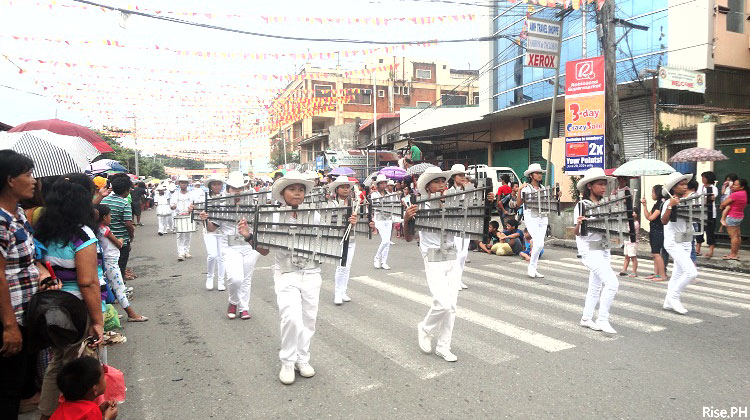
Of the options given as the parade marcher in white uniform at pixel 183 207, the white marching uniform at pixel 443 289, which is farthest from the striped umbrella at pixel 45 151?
the parade marcher in white uniform at pixel 183 207

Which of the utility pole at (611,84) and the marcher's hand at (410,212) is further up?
the utility pole at (611,84)

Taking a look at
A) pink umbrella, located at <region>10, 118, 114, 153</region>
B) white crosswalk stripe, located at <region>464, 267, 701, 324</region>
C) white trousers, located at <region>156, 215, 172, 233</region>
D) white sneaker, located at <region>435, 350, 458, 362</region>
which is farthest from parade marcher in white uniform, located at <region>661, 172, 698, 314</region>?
white trousers, located at <region>156, 215, 172, 233</region>

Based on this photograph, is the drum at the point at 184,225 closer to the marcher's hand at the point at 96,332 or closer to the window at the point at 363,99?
the marcher's hand at the point at 96,332

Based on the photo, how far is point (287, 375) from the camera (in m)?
4.30

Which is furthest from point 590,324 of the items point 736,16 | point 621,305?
point 736,16

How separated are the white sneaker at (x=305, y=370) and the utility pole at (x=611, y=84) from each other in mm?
12316

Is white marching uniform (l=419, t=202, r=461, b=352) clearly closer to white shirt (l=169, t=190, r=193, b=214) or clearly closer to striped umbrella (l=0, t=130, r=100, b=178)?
striped umbrella (l=0, t=130, r=100, b=178)

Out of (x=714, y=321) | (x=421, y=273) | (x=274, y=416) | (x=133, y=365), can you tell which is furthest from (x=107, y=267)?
(x=714, y=321)

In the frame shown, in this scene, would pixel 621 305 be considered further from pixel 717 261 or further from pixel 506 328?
pixel 717 261

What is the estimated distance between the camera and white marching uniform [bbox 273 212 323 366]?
4.34 metres

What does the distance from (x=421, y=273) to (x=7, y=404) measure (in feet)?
24.3

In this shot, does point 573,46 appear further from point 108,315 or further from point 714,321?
point 108,315

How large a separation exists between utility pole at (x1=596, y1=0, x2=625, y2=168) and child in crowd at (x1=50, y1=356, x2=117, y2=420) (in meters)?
14.1

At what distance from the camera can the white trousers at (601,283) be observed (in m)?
5.62
